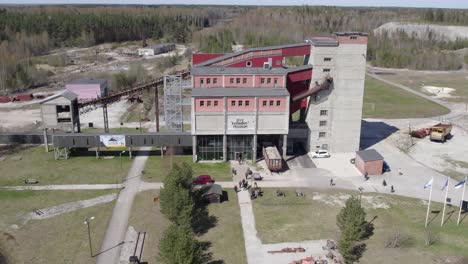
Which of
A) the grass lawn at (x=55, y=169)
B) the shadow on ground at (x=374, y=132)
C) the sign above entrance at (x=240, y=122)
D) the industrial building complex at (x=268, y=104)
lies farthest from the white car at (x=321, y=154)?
the grass lawn at (x=55, y=169)

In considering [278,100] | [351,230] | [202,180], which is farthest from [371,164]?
[202,180]

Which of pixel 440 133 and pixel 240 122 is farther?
pixel 440 133

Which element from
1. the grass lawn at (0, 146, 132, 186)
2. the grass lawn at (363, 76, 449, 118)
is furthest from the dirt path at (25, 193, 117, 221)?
the grass lawn at (363, 76, 449, 118)

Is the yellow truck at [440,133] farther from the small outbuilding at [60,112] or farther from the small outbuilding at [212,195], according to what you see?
the small outbuilding at [60,112]

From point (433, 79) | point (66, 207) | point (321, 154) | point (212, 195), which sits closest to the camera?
point (66, 207)

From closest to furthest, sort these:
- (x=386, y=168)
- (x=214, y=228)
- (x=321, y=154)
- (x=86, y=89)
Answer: (x=214, y=228) → (x=386, y=168) → (x=321, y=154) → (x=86, y=89)

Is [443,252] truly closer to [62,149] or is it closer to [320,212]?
[320,212]

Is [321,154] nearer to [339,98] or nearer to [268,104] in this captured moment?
[339,98]

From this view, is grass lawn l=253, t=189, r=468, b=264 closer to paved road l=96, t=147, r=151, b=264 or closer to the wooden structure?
the wooden structure
